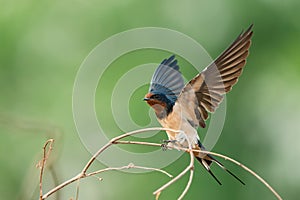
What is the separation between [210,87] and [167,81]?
0.57 ft

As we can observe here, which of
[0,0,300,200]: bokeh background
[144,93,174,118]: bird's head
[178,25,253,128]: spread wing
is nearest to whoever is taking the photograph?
[178,25,253,128]: spread wing

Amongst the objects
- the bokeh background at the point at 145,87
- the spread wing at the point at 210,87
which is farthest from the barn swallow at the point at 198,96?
the bokeh background at the point at 145,87

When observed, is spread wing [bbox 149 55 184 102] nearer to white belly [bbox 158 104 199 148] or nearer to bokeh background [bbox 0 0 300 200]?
white belly [bbox 158 104 199 148]

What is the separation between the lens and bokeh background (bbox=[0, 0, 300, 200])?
3053mm

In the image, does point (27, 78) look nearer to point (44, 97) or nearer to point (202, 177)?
point (44, 97)

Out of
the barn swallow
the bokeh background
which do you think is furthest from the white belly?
the bokeh background

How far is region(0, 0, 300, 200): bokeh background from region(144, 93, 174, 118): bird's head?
106 cm

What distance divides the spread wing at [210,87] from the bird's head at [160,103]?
4 centimetres

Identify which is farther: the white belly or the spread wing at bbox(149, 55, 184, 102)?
the spread wing at bbox(149, 55, 184, 102)

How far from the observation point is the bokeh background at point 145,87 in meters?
3.05

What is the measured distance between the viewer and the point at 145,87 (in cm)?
296

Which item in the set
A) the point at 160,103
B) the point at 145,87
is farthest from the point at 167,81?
the point at 145,87

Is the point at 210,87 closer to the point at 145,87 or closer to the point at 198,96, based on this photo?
the point at 198,96

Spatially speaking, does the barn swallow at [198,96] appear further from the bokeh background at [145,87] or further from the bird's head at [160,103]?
the bokeh background at [145,87]
